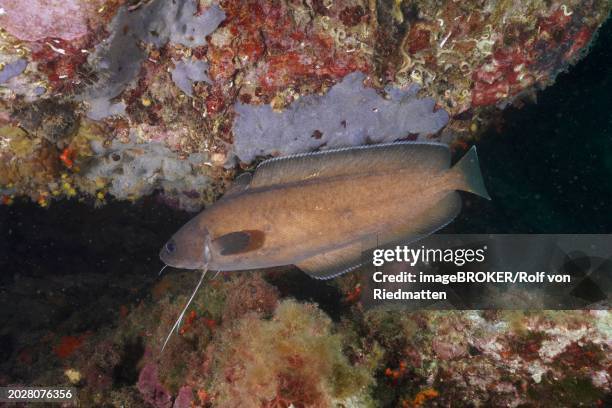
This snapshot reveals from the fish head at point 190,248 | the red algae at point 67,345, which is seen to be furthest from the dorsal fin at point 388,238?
the red algae at point 67,345

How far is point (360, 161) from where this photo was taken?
3.94m

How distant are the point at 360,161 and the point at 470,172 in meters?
1.14

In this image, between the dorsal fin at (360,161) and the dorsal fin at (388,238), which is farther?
the dorsal fin at (388,238)

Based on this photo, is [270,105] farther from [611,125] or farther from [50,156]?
[611,125]

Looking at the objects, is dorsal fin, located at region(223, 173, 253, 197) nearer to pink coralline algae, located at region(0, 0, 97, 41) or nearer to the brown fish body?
the brown fish body

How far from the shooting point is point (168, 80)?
3.69 metres

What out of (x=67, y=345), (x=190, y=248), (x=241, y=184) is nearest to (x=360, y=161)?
(x=241, y=184)

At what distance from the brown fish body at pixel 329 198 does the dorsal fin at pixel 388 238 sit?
58 mm

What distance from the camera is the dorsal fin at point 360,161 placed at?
12.8 feet

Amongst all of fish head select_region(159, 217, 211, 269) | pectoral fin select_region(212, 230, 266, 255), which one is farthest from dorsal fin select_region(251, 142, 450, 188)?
fish head select_region(159, 217, 211, 269)

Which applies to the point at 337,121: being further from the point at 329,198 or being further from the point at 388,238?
the point at 388,238

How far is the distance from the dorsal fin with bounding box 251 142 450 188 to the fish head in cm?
96

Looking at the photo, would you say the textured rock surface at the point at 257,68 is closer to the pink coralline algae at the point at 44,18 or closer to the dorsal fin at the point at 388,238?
the pink coralline algae at the point at 44,18

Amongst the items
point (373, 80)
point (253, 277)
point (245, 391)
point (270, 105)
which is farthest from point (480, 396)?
point (270, 105)
